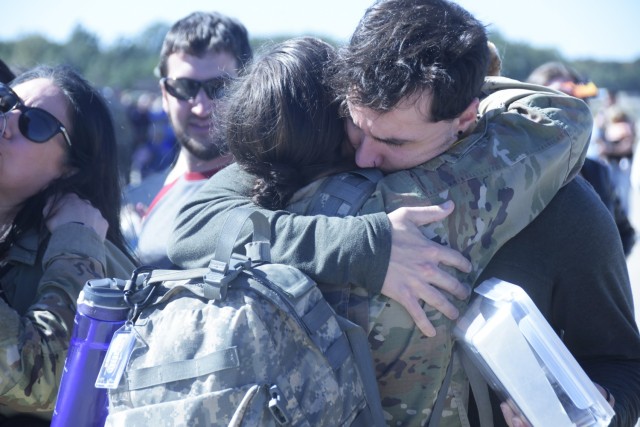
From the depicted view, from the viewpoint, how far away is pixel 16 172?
8.12ft

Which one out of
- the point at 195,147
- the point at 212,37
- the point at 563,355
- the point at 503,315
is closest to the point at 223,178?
the point at 503,315

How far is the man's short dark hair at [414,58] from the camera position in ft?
5.41

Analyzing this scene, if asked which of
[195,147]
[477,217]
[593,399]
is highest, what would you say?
[477,217]

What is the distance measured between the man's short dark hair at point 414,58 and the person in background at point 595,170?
Answer: 5.63ft

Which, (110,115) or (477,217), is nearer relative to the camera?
(477,217)

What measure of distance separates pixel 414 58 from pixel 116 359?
923mm

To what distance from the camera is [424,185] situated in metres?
1.72

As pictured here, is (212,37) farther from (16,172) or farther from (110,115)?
(16,172)

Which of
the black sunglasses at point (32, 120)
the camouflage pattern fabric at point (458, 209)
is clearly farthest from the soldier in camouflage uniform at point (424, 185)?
the black sunglasses at point (32, 120)

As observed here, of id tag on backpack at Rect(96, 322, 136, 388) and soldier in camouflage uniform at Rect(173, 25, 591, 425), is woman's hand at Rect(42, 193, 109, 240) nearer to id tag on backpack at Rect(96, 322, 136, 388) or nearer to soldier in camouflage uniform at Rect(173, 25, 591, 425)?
soldier in camouflage uniform at Rect(173, 25, 591, 425)

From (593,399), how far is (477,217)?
468 millimetres

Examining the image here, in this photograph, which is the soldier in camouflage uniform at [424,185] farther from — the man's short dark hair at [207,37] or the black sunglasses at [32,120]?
the man's short dark hair at [207,37]

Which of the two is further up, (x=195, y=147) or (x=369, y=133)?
(x=369, y=133)

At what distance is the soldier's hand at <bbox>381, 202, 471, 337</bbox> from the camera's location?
1632 mm
